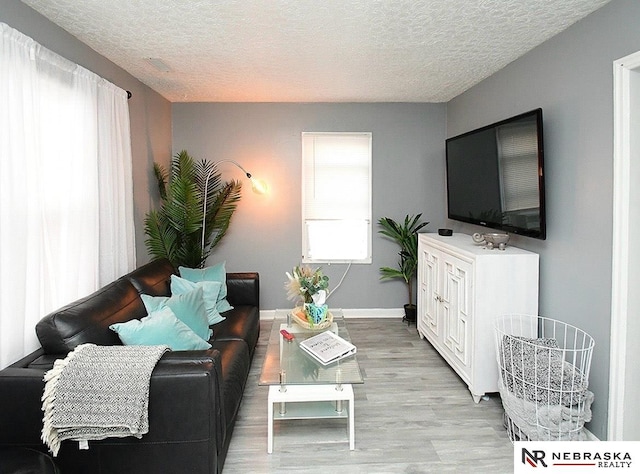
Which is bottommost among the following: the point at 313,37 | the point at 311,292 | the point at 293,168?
the point at 311,292

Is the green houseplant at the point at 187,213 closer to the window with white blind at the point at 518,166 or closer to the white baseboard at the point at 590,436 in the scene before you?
the window with white blind at the point at 518,166

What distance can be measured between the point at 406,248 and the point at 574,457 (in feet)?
9.88

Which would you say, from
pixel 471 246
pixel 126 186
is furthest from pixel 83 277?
pixel 471 246

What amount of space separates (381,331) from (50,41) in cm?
371

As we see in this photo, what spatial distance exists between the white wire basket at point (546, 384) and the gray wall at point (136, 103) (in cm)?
314

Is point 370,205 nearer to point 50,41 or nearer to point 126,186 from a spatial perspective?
point 126,186

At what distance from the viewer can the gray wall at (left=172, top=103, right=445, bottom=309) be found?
4.96m

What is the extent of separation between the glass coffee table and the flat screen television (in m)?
1.54

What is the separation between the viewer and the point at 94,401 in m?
1.78

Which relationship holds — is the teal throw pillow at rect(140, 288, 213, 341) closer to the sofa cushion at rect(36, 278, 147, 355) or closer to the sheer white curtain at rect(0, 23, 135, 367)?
Answer: the sofa cushion at rect(36, 278, 147, 355)

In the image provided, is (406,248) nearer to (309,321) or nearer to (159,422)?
(309,321)

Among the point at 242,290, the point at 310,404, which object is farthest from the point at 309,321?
the point at 242,290

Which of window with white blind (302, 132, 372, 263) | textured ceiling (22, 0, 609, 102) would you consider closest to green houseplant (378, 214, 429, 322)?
window with white blind (302, 132, 372, 263)

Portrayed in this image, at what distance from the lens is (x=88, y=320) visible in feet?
7.57
